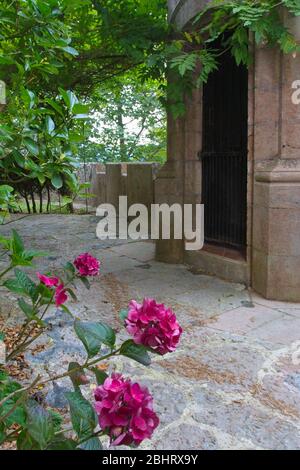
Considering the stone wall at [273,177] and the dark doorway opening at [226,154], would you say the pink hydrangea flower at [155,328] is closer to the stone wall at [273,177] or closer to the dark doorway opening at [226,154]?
the stone wall at [273,177]

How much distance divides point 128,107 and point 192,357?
1018 cm

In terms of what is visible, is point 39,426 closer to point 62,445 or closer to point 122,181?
point 62,445

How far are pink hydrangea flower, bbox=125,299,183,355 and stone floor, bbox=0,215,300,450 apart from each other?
0.58 m

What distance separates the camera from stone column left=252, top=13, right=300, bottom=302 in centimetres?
363

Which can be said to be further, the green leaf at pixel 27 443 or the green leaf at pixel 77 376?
the green leaf at pixel 77 376

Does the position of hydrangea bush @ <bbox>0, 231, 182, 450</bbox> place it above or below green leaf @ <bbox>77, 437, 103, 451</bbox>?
above

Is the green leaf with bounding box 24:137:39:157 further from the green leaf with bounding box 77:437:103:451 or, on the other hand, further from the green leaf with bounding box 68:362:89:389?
the green leaf with bounding box 77:437:103:451

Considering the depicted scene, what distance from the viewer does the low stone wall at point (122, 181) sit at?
8.45 m

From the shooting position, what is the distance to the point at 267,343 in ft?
9.53

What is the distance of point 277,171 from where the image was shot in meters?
3.63

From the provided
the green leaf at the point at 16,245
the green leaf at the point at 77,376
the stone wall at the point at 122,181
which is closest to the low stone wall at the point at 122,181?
the stone wall at the point at 122,181

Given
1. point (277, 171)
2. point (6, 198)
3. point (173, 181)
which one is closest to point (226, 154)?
point (173, 181)

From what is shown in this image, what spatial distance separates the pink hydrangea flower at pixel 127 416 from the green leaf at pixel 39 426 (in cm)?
14

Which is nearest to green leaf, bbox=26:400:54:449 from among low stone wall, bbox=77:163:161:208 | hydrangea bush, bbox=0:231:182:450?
hydrangea bush, bbox=0:231:182:450
